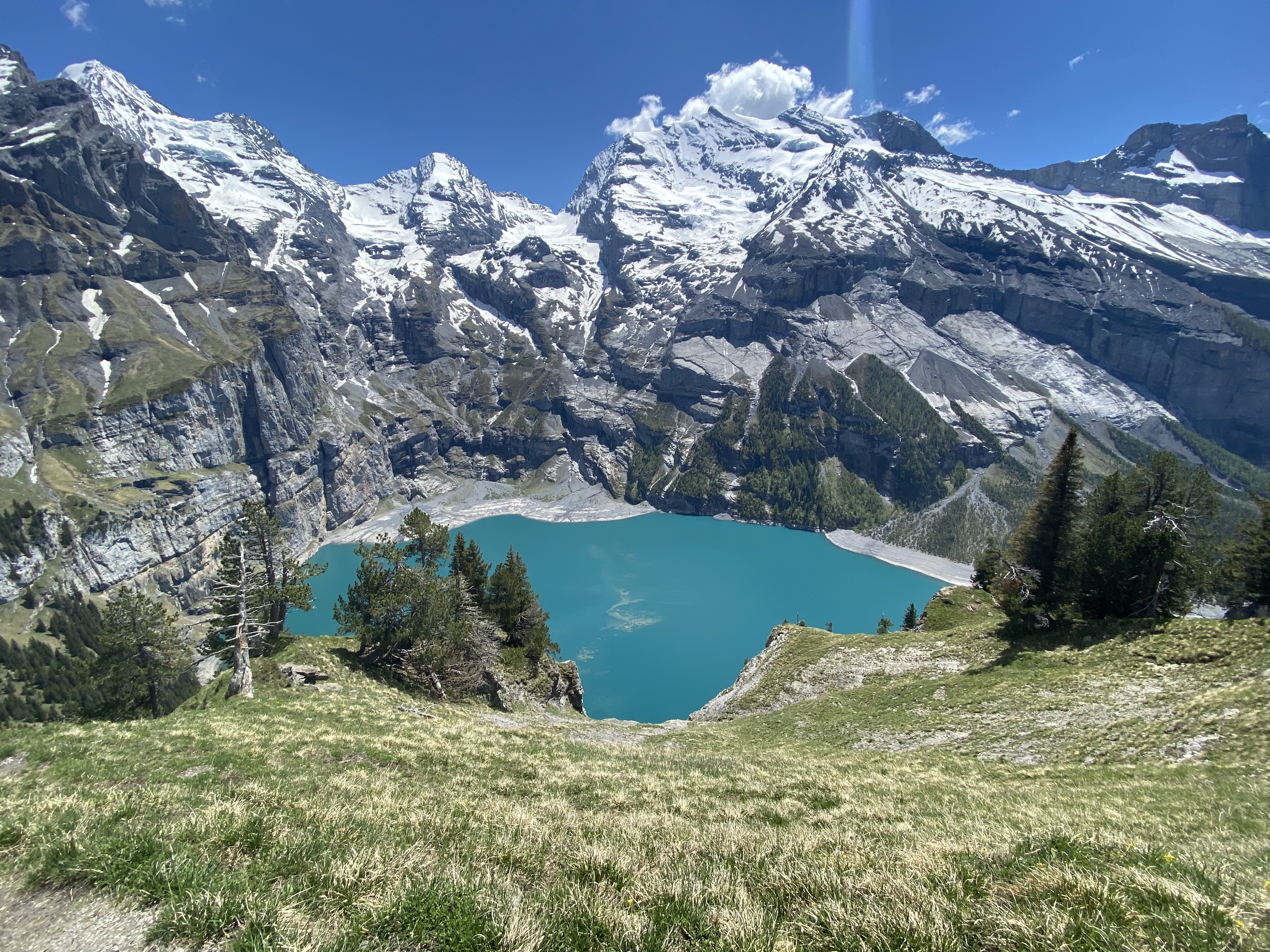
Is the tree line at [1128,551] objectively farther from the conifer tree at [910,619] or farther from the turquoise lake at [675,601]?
the turquoise lake at [675,601]

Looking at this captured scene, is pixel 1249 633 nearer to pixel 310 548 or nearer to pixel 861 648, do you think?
pixel 861 648

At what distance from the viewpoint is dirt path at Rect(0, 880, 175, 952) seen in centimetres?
375

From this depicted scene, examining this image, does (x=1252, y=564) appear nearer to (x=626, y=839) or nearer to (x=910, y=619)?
(x=910, y=619)

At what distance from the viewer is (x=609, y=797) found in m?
9.92

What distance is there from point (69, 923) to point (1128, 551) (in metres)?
35.9

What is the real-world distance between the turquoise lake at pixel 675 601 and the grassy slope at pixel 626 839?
6218cm

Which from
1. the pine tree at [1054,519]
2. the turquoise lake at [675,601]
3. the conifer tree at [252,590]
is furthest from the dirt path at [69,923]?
the turquoise lake at [675,601]

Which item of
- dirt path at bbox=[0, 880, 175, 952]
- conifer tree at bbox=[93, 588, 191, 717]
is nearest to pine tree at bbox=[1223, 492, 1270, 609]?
dirt path at bbox=[0, 880, 175, 952]

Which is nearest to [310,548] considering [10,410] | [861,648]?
[10,410]

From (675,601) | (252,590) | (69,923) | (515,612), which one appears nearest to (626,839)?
(69,923)

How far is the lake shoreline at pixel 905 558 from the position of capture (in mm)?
150750

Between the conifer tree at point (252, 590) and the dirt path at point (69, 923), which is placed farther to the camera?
the conifer tree at point (252, 590)

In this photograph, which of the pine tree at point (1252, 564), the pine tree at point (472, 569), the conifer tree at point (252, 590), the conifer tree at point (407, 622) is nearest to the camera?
the conifer tree at point (252, 590)

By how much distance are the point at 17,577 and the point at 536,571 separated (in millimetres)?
108464
